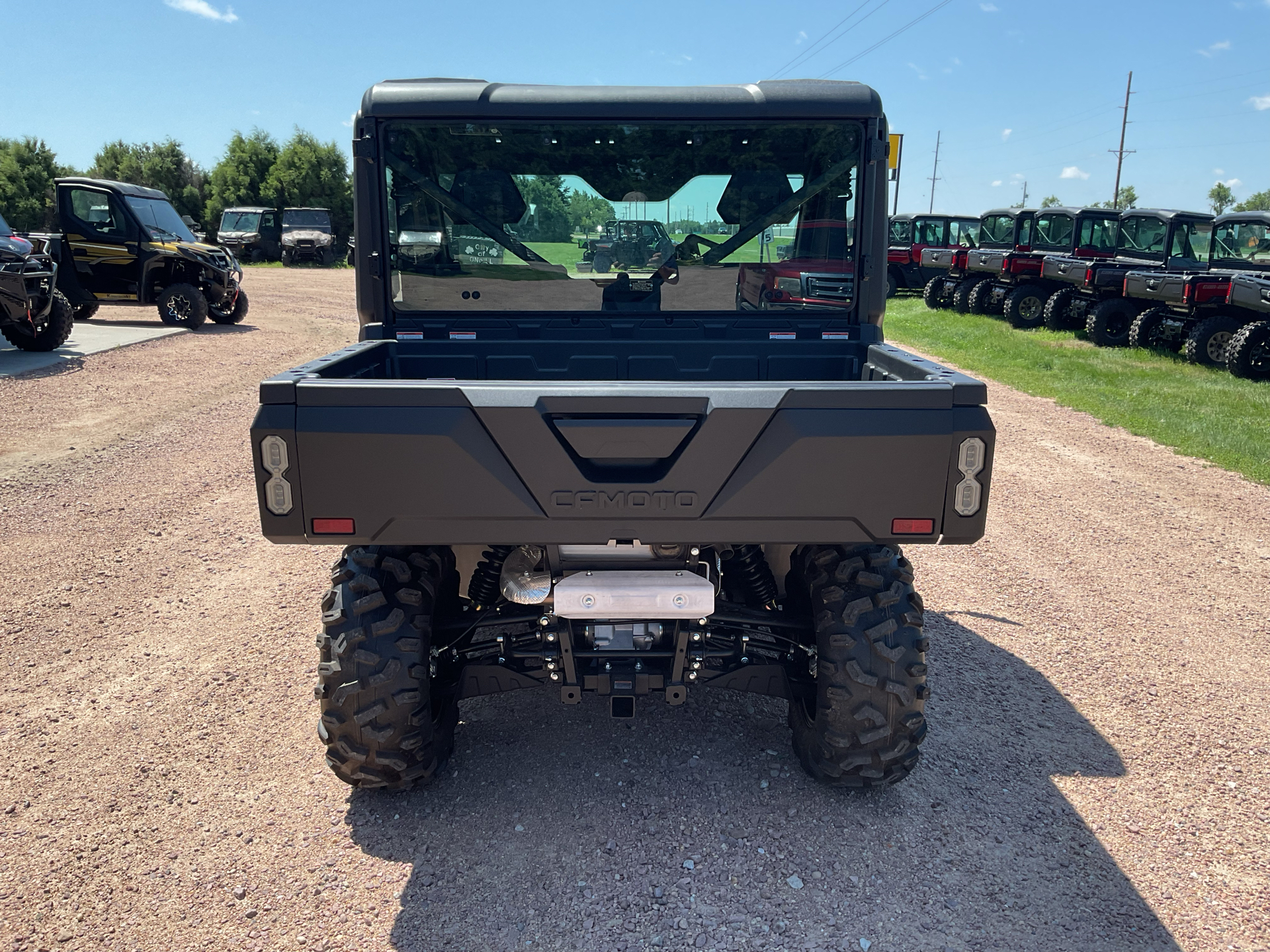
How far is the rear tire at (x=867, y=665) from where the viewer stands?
301cm

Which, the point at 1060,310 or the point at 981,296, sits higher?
the point at 981,296

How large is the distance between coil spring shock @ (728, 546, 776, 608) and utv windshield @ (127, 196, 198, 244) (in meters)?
16.1

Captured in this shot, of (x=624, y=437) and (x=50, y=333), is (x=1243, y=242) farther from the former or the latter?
(x=50, y=333)

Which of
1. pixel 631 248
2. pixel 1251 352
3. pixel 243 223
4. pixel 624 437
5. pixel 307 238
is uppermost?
pixel 243 223

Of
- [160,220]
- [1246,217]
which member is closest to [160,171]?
[160,220]

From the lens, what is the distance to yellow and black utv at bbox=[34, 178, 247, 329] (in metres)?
16.2

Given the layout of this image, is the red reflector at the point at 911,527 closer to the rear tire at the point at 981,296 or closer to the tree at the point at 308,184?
the rear tire at the point at 981,296

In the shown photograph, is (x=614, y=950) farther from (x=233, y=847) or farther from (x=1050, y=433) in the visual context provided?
(x=1050, y=433)

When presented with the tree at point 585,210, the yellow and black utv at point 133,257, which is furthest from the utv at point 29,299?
the tree at point 585,210

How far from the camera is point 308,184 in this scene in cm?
5078

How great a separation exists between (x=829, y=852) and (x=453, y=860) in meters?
1.20

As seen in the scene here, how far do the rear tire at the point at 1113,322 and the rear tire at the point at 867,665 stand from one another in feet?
51.0

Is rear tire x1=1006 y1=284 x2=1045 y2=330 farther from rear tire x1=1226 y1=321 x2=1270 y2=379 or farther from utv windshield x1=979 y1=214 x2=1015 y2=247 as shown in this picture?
rear tire x1=1226 y1=321 x2=1270 y2=379

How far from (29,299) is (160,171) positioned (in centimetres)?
4874
